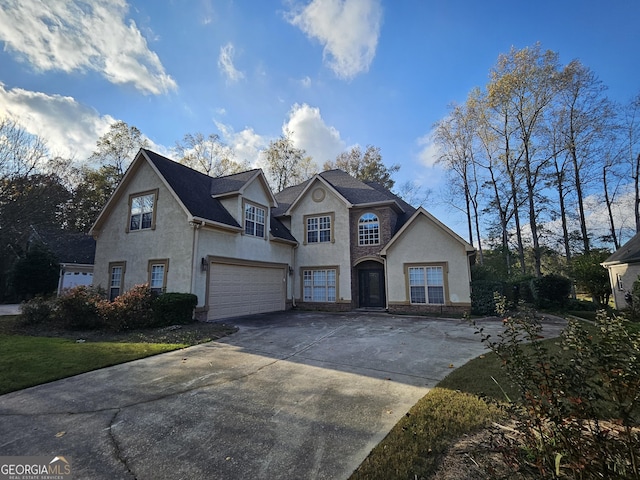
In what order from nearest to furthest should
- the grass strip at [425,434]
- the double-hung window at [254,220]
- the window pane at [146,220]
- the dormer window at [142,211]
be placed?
1. the grass strip at [425,434]
2. the dormer window at [142,211]
3. the window pane at [146,220]
4. the double-hung window at [254,220]

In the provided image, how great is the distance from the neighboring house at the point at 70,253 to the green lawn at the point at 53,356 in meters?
14.4

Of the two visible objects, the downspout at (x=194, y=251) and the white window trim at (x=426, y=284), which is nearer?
the downspout at (x=194, y=251)

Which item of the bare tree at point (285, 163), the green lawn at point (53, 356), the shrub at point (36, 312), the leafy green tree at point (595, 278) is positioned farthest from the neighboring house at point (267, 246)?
the bare tree at point (285, 163)

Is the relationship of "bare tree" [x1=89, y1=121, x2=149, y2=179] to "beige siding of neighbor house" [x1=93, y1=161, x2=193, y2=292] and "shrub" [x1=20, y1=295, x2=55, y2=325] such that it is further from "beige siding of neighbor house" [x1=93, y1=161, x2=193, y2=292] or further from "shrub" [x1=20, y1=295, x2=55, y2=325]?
"shrub" [x1=20, y1=295, x2=55, y2=325]

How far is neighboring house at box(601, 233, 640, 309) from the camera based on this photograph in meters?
14.3

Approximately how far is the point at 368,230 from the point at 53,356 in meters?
14.1

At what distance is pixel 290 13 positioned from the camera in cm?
1029

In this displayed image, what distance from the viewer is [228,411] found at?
4.19 m

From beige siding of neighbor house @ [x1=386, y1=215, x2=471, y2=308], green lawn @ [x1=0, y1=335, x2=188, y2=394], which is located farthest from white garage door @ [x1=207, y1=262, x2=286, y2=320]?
beige siding of neighbor house @ [x1=386, y1=215, x2=471, y2=308]

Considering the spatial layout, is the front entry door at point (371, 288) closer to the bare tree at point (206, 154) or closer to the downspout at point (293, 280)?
the downspout at point (293, 280)

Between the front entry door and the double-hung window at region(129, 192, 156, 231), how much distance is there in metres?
11.4

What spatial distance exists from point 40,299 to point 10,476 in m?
11.8

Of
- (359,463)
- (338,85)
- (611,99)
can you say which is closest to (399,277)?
(338,85)

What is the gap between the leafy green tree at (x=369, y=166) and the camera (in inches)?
1244
